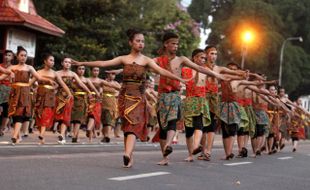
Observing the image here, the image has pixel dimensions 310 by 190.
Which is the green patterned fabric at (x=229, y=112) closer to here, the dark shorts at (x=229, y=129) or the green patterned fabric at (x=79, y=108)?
the dark shorts at (x=229, y=129)

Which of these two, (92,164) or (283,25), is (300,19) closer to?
(283,25)

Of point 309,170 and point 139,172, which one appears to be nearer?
point 139,172

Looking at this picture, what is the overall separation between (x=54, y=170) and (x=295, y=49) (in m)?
51.1

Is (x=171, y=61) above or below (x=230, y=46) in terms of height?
below

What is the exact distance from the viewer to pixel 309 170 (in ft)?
44.3

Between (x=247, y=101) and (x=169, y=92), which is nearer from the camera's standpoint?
(x=169, y=92)

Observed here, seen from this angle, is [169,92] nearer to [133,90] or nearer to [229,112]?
[133,90]

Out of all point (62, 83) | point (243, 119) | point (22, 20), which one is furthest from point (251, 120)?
point (22, 20)

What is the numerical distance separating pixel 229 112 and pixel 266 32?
4181 cm

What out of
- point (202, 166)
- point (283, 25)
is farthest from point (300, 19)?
point (202, 166)

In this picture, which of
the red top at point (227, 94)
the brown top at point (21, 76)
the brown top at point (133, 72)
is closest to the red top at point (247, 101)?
the red top at point (227, 94)

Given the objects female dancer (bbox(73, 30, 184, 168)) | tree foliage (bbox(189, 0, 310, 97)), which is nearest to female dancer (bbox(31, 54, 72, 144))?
female dancer (bbox(73, 30, 184, 168))

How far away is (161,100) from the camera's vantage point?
38.1 feet

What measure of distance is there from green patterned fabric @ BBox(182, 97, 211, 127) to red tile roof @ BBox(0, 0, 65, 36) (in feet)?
50.8
